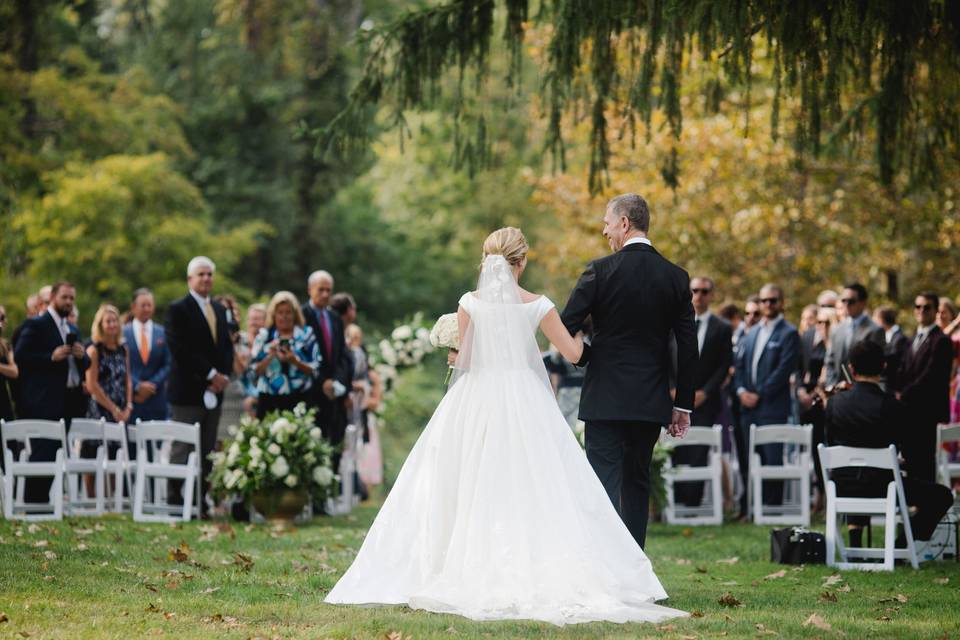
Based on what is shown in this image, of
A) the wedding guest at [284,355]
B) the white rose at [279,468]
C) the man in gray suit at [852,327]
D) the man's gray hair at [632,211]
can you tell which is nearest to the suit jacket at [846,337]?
the man in gray suit at [852,327]

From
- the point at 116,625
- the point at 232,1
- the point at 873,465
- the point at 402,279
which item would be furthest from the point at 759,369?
the point at 402,279

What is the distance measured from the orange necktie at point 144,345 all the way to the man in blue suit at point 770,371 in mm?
6542

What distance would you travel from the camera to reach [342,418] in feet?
48.9

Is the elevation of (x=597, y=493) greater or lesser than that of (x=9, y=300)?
lesser

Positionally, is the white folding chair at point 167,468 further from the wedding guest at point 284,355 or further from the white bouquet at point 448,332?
the white bouquet at point 448,332

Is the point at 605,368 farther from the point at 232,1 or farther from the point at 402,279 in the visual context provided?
the point at 402,279

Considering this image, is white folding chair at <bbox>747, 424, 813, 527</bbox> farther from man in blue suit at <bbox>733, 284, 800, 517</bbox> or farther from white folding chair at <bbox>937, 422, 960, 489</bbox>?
white folding chair at <bbox>937, 422, 960, 489</bbox>

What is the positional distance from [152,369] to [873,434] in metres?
8.37

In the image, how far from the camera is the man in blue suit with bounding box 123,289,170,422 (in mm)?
14453

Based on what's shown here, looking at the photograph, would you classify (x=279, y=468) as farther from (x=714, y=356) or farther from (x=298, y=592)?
(x=298, y=592)

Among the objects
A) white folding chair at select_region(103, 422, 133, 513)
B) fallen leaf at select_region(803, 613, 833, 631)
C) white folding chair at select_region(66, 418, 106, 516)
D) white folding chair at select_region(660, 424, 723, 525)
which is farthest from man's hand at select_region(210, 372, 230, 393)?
fallen leaf at select_region(803, 613, 833, 631)

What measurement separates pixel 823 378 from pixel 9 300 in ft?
49.1

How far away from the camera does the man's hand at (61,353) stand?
12.4 meters

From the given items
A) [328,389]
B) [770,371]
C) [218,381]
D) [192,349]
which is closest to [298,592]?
[218,381]
